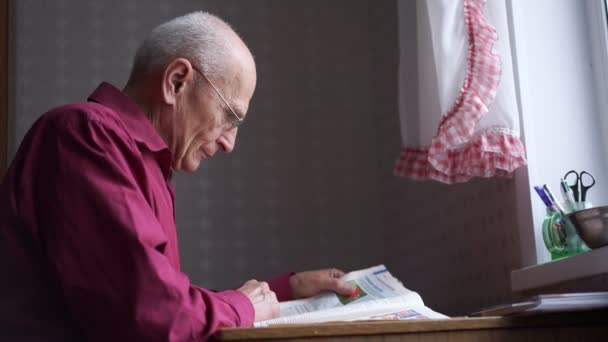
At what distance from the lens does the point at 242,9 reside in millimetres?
2936

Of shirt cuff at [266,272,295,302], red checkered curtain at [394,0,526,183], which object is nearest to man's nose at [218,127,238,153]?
shirt cuff at [266,272,295,302]

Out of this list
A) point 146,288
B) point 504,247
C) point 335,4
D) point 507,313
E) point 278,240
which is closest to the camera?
point 146,288

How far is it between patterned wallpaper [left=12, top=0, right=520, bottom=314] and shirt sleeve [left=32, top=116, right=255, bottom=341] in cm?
153

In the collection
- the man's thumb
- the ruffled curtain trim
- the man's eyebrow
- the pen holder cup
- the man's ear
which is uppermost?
the man's ear

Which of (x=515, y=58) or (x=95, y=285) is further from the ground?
(x=515, y=58)

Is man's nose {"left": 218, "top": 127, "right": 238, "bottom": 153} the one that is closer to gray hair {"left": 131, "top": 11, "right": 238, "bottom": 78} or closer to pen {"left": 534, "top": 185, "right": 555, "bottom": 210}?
gray hair {"left": 131, "top": 11, "right": 238, "bottom": 78}

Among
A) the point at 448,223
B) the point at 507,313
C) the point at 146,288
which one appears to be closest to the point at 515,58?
the point at 448,223

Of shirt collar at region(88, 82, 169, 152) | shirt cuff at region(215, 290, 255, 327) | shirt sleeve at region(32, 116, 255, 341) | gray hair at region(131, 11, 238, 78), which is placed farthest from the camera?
gray hair at region(131, 11, 238, 78)

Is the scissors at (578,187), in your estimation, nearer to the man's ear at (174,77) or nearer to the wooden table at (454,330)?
the wooden table at (454,330)

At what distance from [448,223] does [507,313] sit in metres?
1.06

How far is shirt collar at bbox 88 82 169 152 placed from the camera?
4.57ft

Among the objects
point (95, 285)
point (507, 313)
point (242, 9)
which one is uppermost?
point (242, 9)

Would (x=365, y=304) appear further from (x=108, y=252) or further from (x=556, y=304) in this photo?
(x=108, y=252)

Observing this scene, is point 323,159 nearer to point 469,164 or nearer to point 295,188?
point 295,188
